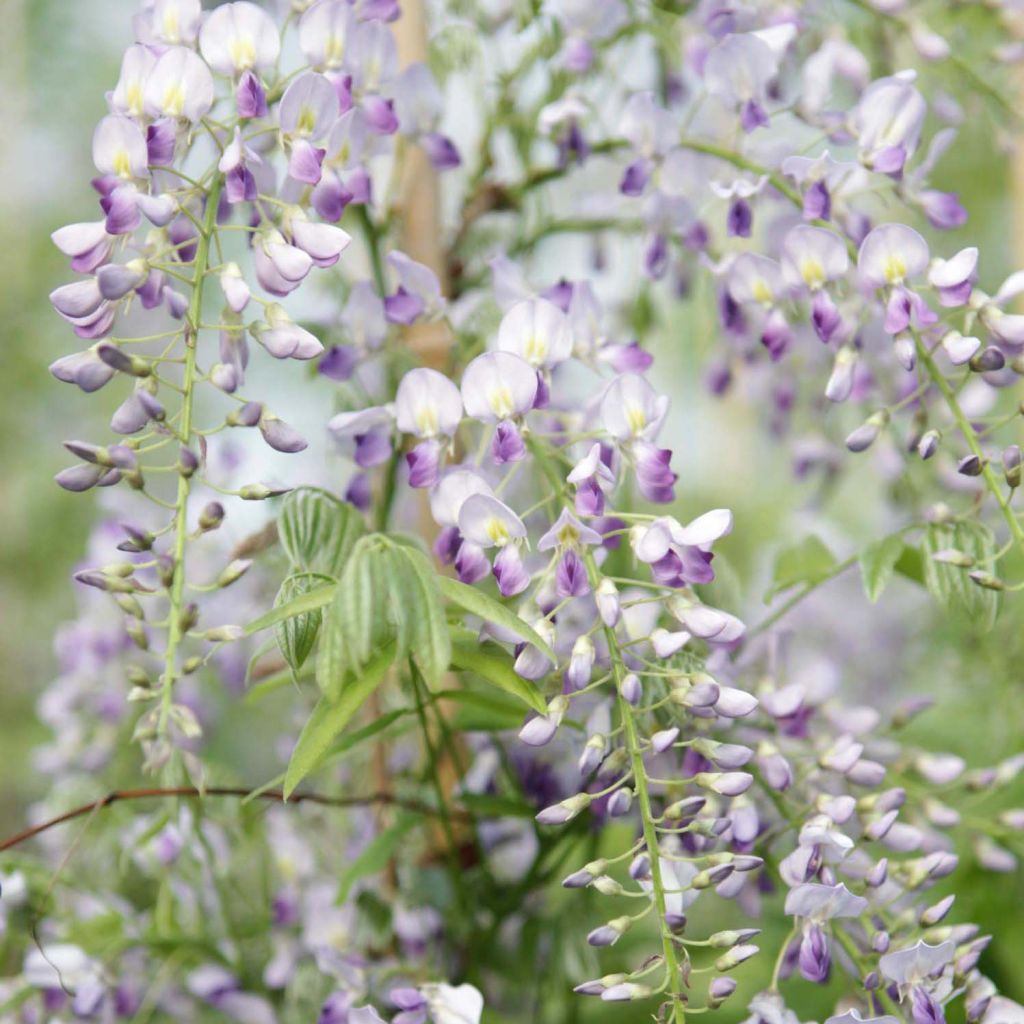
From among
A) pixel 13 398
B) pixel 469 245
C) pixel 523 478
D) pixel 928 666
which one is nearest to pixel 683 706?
pixel 523 478

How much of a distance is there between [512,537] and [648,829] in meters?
0.14

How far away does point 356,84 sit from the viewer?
0.68m

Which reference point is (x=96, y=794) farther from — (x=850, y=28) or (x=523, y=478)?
(x=850, y=28)

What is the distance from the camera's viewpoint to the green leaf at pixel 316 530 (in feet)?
1.96

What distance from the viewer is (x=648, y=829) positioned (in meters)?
0.51

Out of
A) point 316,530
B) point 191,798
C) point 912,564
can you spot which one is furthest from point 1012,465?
point 191,798

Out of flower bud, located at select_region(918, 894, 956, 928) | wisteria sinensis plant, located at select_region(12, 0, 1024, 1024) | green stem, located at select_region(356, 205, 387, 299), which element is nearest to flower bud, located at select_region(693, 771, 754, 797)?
wisteria sinensis plant, located at select_region(12, 0, 1024, 1024)

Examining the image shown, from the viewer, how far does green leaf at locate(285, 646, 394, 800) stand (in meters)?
0.52

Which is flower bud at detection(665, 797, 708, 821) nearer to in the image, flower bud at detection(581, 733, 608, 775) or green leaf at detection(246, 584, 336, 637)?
flower bud at detection(581, 733, 608, 775)

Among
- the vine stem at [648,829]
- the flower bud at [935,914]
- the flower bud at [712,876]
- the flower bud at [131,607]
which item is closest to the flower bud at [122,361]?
the flower bud at [131,607]

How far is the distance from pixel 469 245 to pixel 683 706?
1.57ft

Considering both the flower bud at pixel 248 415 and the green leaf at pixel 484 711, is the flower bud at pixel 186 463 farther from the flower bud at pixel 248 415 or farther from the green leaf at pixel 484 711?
A: the green leaf at pixel 484 711

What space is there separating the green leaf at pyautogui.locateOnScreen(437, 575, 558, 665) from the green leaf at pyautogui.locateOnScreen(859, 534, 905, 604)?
0.63 feet

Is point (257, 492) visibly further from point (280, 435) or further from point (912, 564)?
point (912, 564)
